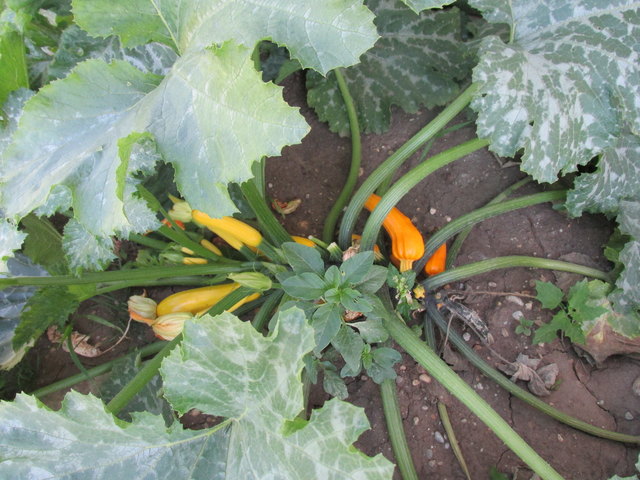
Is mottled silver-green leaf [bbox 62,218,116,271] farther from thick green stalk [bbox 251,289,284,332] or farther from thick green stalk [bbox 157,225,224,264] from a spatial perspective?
thick green stalk [bbox 251,289,284,332]

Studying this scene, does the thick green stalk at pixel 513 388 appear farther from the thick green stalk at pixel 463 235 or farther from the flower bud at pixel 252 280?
the flower bud at pixel 252 280

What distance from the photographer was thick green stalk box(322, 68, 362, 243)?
218 centimetres

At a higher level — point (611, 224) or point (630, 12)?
point (630, 12)

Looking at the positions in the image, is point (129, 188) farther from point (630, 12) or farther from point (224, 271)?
point (630, 12)

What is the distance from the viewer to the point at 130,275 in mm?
1706

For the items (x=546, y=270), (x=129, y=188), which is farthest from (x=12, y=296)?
(x=546, y=270)

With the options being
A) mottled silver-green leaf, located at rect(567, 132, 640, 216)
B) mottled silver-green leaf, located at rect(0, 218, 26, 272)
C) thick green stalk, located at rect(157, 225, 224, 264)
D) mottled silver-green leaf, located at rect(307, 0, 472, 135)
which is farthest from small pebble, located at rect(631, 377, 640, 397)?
mottled silver-green leaf, located at rect(0, 218, 26, 272)

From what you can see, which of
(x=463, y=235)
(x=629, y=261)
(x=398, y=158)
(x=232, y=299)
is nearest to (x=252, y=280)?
(x=232, y=299)

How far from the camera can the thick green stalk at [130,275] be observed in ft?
5.08

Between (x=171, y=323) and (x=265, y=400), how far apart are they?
806 millimetres

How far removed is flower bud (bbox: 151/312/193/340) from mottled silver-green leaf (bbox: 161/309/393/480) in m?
0.66

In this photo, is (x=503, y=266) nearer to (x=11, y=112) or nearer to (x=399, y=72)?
(x=399, y=72)

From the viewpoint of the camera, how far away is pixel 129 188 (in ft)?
4.82

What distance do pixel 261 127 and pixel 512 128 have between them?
0.88 metres
